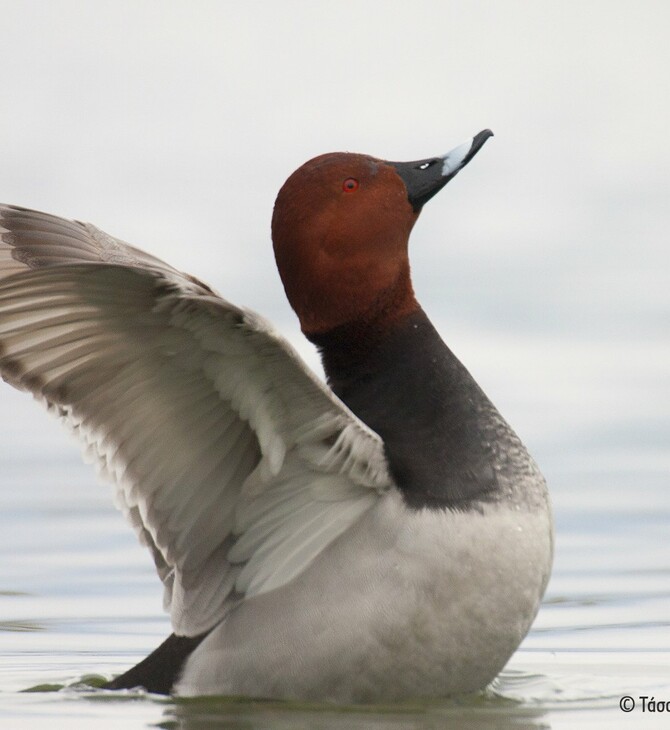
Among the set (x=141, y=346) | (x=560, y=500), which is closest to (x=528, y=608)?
(x=141, y=346)

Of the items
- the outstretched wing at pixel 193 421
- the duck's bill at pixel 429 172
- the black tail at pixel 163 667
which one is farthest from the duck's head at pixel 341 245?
the black tail at pixel 163 667

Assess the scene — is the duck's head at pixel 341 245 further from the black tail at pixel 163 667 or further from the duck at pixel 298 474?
the black tail at pixel 163 667

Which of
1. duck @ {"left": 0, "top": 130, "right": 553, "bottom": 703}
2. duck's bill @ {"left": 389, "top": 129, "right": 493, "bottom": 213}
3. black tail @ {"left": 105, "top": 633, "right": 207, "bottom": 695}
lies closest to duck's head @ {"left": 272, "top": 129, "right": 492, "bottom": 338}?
duck @ {"left": 0, "top": 130, "right": 553, "bottom": 703}

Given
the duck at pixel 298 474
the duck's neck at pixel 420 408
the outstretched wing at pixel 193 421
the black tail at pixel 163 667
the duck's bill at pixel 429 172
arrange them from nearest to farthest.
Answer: the outstretched wing at pixel 193 421, the duck at pixel 298 474, the duck's neck at pixel 420 408, the black tail at pixel 163 667, the duck's bill at pixel 429 172

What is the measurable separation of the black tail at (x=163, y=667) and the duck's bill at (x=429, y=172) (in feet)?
5.03

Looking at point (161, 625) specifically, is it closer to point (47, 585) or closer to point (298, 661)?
point (47, 585)

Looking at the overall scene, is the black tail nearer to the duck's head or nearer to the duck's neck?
the duck's neck

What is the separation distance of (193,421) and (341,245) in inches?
33.2

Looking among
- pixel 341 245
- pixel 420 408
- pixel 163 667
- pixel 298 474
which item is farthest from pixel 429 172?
pixel 163 667

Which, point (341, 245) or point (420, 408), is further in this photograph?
point (341, 245)

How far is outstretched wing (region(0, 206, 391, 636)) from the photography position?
522 cm

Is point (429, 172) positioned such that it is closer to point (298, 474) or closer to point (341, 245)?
point (341, 245)

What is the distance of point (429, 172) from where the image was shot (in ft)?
21.2

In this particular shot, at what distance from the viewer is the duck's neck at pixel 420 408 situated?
18.7 ft
